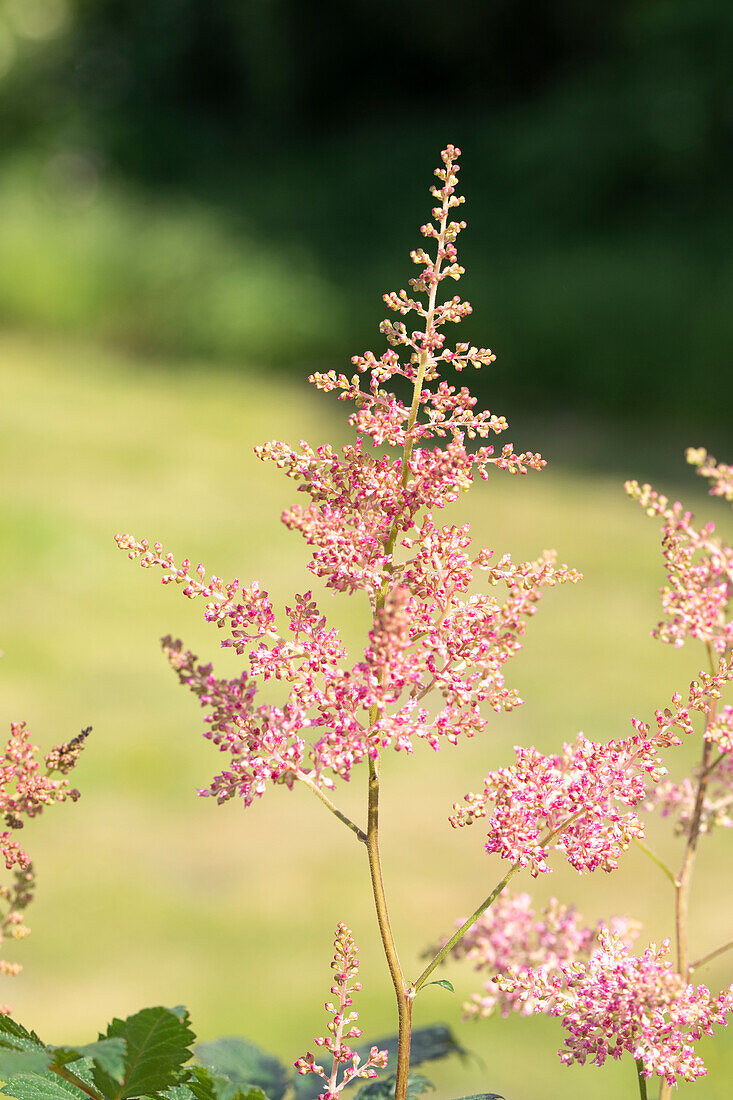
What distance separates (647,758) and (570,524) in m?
5.49

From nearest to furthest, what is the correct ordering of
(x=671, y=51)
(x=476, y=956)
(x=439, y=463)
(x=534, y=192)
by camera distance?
(x=439, y=463) → (x=476, y=956) → (x=671, y=51) → (x=534, y=192)

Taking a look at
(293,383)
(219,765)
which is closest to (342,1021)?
(219,765)

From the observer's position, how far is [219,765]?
161 inches

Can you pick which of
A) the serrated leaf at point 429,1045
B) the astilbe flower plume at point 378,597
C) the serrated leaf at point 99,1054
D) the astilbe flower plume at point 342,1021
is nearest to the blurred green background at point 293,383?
the serrated leaf at point 429,1045

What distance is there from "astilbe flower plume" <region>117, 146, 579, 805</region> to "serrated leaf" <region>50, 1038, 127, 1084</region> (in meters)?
0.15

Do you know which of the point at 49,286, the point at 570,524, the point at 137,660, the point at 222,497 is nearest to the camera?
the point at 137,660

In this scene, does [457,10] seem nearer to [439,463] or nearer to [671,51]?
[671,51]

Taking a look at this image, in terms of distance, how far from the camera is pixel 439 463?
711 millimetres

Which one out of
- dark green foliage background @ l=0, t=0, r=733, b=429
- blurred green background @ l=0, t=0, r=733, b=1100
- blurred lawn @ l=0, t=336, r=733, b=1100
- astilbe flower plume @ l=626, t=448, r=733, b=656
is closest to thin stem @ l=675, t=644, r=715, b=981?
astilbe flower plume @ l=626, t=448, r=733, b=656

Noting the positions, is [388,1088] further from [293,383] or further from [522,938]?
[293,383]

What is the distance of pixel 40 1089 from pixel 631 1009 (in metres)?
0.32

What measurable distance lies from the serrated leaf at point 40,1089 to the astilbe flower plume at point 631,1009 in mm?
246

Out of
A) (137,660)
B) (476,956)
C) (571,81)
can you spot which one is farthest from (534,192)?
(476,956)

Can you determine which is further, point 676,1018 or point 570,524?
point 570,524
